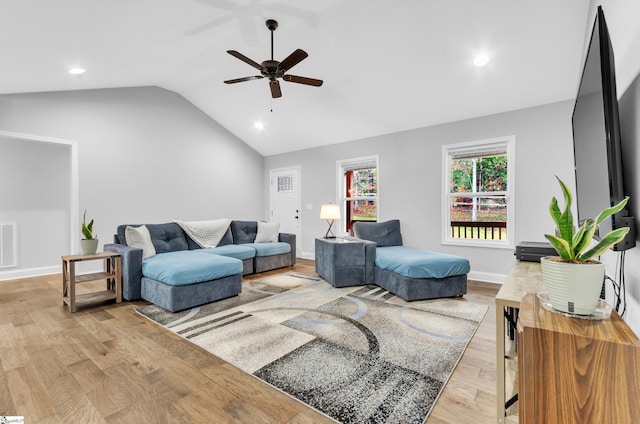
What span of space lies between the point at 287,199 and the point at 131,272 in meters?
3.78

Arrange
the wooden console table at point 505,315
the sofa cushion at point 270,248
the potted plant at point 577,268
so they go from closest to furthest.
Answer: the potted plant at point 577,268
the wooden console table at point 505,315
the sofa cushion at point 270,248

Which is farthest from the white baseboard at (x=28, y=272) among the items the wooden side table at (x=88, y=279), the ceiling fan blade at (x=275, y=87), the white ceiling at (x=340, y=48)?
the ceiling fan blade at (x=275, y=87)

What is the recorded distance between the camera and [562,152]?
141 inches

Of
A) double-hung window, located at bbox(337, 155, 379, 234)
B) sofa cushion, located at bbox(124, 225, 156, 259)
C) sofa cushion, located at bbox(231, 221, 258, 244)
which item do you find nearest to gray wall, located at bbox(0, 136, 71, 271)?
sofa cushion, located at bbox(124, 225, 156, 259)

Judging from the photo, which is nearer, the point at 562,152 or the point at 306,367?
the point at 306,367

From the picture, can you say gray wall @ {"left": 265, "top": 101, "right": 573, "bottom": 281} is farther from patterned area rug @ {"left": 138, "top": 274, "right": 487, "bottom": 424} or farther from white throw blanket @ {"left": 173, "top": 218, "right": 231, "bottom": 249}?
white throw blanket @ {"left": 173, "top": 218, "right": 231, "bottom": 249}

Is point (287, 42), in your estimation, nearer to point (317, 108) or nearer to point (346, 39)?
point (346, 39)

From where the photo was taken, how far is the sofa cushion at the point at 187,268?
294cm

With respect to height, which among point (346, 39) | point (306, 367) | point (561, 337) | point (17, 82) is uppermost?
point (346, 39)

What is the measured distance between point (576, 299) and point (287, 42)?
3.67 m

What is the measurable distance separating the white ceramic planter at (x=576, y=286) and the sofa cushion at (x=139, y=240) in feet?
12.6

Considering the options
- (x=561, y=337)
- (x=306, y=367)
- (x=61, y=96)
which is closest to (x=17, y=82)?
(x=61, y=96)

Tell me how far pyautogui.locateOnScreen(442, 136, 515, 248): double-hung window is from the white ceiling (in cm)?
Result: 54

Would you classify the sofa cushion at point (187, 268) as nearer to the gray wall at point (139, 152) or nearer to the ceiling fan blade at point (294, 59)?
the gray wall at point (139, 152)
